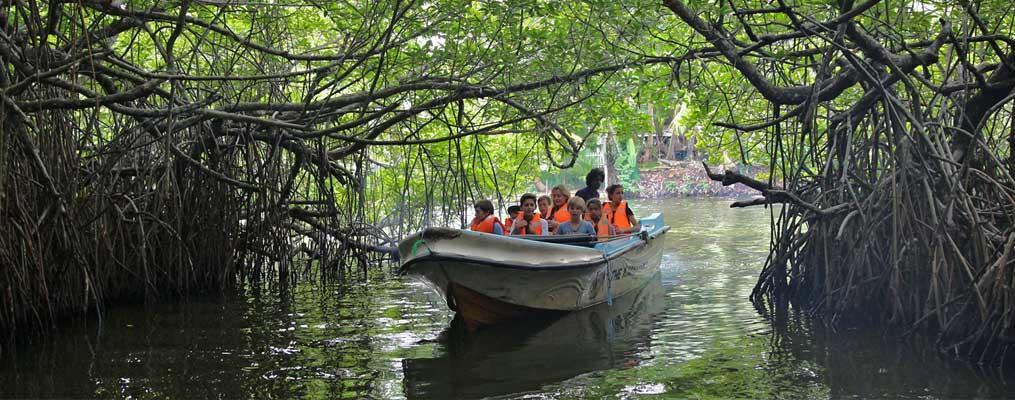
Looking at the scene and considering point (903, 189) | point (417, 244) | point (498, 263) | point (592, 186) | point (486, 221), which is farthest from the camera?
point (592, 186)

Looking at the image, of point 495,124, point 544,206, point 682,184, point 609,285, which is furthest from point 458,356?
point 682,184

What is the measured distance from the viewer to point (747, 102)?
33.4 feet

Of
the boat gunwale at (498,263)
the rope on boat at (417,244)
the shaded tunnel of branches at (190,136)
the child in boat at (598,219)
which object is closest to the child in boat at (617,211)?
the child in boat at (598,219)

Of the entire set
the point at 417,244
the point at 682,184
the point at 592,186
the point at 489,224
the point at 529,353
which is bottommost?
the point at 529,353

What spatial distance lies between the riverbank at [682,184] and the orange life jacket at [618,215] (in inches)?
800

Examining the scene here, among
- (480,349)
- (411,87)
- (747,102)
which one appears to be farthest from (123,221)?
(747,102)

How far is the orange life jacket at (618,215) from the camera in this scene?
10617 mm

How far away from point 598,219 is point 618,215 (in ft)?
1.68

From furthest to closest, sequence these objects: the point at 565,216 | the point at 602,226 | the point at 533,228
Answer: the point at 565,216 < the point at 602,226 < the point at 533,228

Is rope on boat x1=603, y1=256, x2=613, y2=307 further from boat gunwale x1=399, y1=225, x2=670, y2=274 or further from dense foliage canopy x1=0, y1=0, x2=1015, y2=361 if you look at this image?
dense foliage canopy x1=0, y1=0, x2=1015, y2=361

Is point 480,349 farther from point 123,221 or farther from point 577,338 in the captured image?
point 123,221

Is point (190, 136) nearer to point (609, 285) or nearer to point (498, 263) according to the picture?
point (498, 263)

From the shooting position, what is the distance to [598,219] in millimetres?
10188

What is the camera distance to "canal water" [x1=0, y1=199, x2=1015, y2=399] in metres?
6.34
